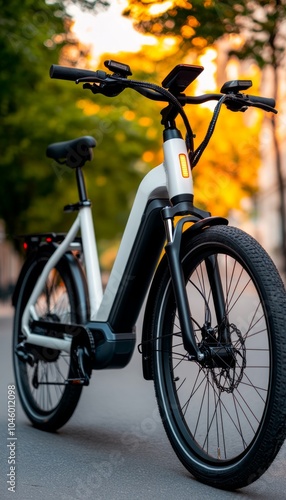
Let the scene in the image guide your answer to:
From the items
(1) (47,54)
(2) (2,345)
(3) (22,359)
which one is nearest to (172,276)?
(3) (22,359)

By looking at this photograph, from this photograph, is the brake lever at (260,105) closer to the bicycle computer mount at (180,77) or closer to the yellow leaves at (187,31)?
the bicycle computer mount at (180,77)

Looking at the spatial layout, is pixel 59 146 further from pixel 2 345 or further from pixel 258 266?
pixel 2 345

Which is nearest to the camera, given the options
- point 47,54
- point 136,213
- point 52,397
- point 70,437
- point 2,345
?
point 136,213

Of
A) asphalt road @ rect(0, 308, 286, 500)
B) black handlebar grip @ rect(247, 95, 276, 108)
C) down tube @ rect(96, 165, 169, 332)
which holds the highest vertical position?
black handlebar grip @ rect(247, 95, 276, 108)

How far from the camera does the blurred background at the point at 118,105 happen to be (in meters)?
10.4

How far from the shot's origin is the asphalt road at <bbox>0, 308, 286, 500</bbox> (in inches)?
144

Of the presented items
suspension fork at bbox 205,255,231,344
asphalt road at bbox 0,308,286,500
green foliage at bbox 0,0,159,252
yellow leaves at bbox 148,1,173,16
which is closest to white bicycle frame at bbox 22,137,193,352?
suspension fork at bbox 205,255,231,344

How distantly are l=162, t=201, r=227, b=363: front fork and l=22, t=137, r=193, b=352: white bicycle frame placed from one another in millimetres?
63

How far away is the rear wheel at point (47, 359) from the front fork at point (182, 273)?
3.87 ft

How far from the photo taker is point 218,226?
379 cm

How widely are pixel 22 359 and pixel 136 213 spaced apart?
56.1 inches

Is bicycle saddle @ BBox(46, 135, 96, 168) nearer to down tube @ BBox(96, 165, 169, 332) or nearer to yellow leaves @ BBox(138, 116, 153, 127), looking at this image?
down tube @ BBox(96, 165, 169, 332)

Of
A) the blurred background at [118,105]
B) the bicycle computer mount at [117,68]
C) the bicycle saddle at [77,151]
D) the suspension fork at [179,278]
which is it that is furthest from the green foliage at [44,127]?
the suspension fork at [179,278]

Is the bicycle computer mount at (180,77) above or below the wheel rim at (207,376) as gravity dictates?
above
